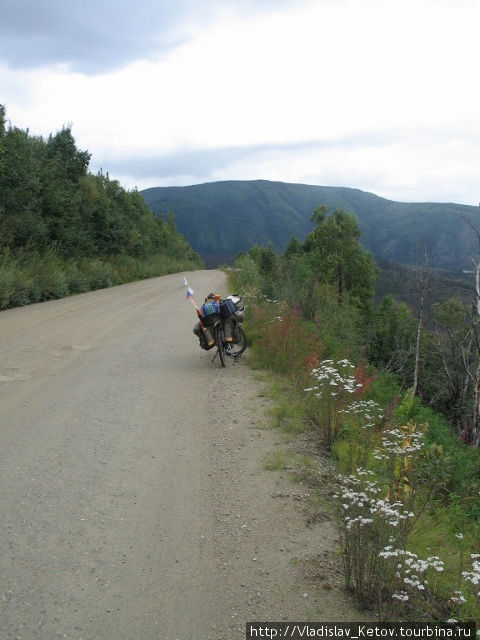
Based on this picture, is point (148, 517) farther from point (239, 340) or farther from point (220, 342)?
point (239, 340)

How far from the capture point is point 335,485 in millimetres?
4941

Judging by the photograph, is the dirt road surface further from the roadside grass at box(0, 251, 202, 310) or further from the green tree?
the green tree

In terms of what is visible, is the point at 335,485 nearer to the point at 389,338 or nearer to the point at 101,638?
the point at 101,638

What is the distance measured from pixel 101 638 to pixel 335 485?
8.52 ft

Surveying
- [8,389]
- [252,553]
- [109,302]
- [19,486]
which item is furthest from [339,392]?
[109,302]

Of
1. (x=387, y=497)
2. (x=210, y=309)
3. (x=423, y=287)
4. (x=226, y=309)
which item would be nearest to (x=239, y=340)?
(x=226, y=309)

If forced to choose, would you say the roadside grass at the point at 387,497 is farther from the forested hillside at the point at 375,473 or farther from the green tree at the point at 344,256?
the green tree at the point at 344,256

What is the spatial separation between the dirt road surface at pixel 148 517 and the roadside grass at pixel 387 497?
271mm

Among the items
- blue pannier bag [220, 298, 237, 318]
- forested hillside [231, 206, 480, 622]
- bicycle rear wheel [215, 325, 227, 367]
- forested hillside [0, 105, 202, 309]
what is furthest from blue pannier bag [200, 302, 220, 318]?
forested hillside [0, 105, 202, 309]

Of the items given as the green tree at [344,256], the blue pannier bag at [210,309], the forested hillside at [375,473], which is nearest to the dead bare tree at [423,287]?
the forested hillside at [375,473]

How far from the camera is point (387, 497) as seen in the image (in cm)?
391

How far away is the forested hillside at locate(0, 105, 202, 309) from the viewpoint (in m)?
21.2

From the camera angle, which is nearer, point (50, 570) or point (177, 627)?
point (177, 627)

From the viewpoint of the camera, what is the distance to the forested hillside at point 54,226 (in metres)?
21.2
